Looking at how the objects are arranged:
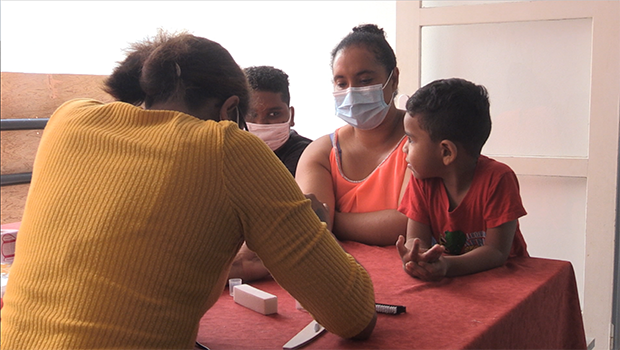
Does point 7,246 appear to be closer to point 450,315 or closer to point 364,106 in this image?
point 364,106

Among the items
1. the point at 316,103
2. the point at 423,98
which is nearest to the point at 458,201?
the point at 423,98

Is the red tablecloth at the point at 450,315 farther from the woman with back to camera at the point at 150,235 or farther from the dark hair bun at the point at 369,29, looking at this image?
the dark hair bun at the point at 369,29

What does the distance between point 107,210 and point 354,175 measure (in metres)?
1.22

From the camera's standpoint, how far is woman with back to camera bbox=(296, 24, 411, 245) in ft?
6.36

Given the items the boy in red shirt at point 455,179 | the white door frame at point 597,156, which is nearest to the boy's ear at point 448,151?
the boy in red shirt at point 455,179

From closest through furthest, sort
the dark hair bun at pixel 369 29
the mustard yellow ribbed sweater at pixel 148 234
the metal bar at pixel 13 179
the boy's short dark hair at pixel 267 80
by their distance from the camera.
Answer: the mustard yellow ribbed sweater at pixel 148 234 < the dark hair bun at pixel 369 29 < the boy's short dark hair at pixel 267 80 < the metal bar at pixel 13 179

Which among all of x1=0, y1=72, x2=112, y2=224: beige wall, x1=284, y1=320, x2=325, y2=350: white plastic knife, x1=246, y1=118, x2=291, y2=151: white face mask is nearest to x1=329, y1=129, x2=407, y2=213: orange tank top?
x1=246, y1=118, x2=291, y2=151: white face mask

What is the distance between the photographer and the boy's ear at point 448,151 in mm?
1640

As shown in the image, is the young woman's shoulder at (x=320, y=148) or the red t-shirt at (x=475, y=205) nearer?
the red t-shirt at (x=475, y=205)

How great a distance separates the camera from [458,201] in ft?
5.46

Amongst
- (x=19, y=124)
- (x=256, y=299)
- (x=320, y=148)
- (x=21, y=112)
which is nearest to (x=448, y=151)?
(x=320, y=148)

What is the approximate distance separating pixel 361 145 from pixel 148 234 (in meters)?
1.30

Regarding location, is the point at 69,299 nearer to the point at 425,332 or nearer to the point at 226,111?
the point at 226,111

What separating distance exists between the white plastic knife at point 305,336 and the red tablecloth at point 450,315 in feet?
0.04
